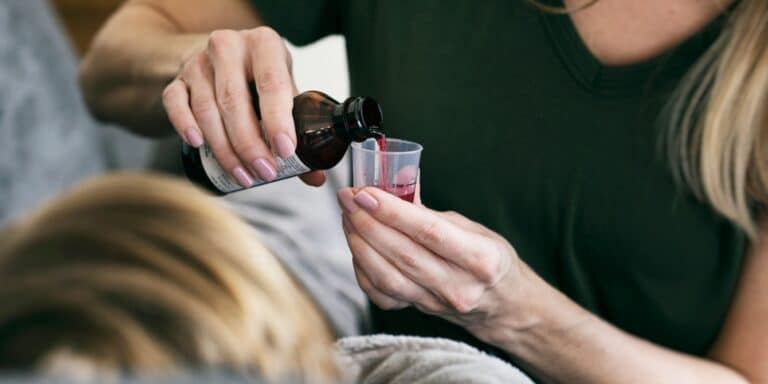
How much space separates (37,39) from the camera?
1.05 m

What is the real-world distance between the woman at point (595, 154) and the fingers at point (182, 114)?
14cm

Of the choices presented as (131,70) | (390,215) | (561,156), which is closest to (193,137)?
(390,215)

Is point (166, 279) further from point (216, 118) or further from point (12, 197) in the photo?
point (12, 197)

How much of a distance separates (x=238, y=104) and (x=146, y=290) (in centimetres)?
51

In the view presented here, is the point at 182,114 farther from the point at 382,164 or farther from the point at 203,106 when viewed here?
the point at 382,164

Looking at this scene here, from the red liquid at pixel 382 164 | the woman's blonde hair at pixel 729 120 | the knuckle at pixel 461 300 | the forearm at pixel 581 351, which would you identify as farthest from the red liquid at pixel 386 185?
the woman's blonde hair at pixel 729 120

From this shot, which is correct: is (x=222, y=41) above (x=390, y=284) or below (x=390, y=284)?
above

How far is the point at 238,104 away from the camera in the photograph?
852mm

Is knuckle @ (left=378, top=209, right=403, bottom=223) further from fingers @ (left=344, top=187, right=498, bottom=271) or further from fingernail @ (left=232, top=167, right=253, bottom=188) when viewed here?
fingernail @ (left=232, top=167, right=253, bottom=188)

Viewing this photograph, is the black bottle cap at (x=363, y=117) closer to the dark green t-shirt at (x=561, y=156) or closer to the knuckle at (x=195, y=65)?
the knuckle at (x=195, y=65)

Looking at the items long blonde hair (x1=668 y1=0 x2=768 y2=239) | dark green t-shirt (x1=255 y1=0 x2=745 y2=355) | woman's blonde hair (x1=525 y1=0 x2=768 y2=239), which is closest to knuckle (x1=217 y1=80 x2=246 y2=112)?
dark green t-shirt (x1=255 y1=0 x2=745 y2=355)

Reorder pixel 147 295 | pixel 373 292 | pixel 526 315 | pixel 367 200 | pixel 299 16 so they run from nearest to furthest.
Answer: pixel 147 295
pixel 367 200
pixel 373 292
pixel 526 315
pixel 299 16

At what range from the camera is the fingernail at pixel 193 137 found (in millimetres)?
867

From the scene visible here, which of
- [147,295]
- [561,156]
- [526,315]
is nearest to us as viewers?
[147,295]
